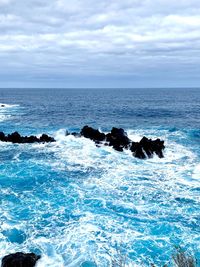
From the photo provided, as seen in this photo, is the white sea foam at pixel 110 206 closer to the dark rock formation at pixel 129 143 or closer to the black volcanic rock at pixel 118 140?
the dark rock formation at pixel 129 143

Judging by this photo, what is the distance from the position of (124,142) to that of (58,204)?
2274 centimetres

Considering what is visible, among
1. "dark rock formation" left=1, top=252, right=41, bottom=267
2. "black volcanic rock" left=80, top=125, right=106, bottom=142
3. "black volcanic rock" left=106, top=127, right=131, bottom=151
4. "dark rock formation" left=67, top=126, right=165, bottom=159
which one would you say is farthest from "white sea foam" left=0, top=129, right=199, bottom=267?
"black volcanic rock" left=80, top=125, right=106, bottom=142

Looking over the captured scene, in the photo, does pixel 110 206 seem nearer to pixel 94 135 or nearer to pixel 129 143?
pixel 129 143

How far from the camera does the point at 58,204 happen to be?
25.7 metres

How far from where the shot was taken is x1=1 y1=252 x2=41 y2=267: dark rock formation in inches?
656

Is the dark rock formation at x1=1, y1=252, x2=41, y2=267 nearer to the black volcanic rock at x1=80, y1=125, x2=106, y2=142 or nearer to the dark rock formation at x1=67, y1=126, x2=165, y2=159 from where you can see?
the dark rock formation at x1=67, y1=126, x2=165, y2=159

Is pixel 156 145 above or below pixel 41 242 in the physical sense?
above

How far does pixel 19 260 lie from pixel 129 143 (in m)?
31.6

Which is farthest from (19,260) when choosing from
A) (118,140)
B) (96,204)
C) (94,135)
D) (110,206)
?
(94,135)

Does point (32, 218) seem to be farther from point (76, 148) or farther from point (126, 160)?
point (76, 148)

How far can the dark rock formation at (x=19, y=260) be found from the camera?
54.6ft

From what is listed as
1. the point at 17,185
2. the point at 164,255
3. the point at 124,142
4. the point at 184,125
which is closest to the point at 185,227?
the point at 164,255

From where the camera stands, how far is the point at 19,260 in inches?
661

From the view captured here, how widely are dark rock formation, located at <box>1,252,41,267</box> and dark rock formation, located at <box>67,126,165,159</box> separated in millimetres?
25610
